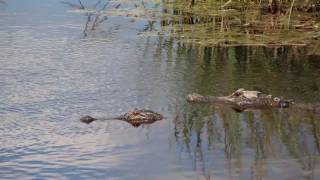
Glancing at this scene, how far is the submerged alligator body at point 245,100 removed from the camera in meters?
6.38

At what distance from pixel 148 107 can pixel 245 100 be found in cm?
90

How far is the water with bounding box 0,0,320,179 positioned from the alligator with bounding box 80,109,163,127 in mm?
75

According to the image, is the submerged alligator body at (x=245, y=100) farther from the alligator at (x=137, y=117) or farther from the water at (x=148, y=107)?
the alligator at (x=137, y=117)

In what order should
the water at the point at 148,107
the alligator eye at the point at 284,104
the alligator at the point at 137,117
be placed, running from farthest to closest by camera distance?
the alligator eye at the point at 284,104 → the alligator at the point at 137,117 → the water at the point at 148,107

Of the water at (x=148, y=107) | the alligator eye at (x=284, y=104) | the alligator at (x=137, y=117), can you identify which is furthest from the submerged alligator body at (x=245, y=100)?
the alligator at (x=137, y=117)

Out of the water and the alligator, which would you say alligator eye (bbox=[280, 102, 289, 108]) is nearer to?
the water

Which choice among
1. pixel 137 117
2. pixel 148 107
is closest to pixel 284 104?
pixel 148 107

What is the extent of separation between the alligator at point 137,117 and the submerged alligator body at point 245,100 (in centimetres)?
66

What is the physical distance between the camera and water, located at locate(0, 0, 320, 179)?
193 inches

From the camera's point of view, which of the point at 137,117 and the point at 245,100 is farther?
the point at 245,100

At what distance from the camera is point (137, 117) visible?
19.5 feet

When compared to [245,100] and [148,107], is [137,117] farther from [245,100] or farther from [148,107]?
[245,100]

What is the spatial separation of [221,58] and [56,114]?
10.5 feet

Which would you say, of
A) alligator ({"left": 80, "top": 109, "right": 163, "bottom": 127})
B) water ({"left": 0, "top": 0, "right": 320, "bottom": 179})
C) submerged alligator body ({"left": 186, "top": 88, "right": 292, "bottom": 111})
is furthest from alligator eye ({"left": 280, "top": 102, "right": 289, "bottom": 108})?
alligator ({"left": 80, "top": 109, "right": 163, "bottom": 127})
